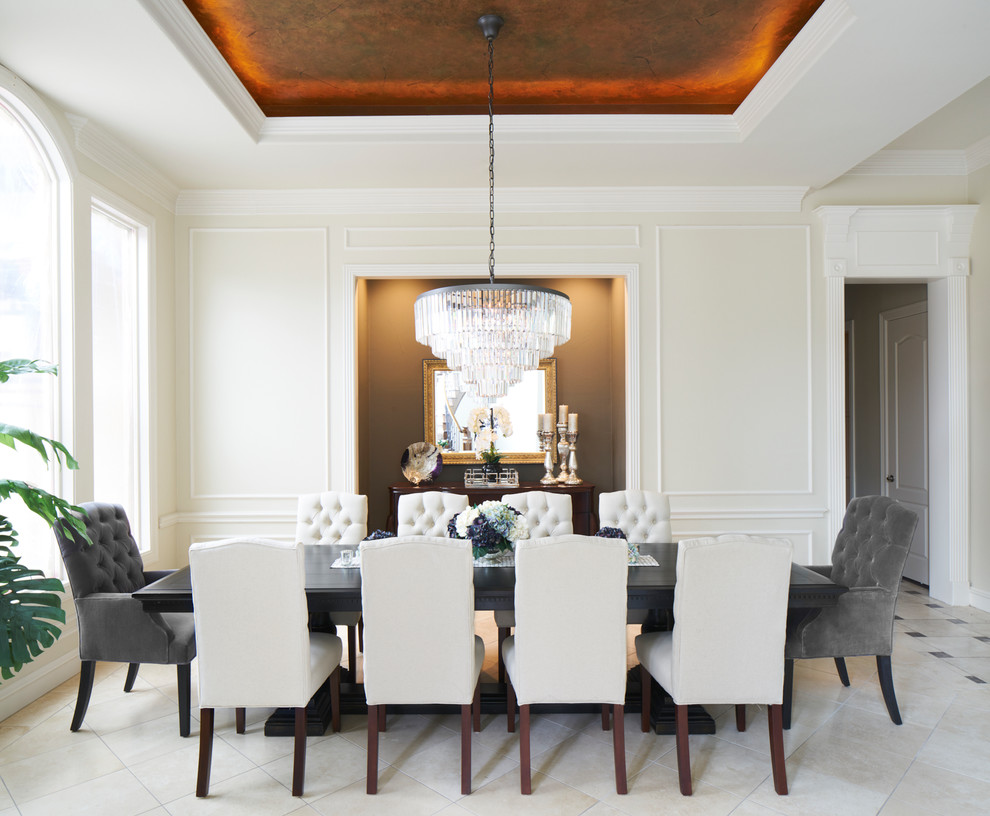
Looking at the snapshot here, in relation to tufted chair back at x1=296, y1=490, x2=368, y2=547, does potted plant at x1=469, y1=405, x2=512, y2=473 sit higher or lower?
higher

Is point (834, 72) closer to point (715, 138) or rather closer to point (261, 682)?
point (715, 138)

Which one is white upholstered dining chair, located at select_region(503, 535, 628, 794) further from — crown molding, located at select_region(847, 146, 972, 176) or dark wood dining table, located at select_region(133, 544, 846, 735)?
crown molding, located at select_region(847, 146, 972, 176)

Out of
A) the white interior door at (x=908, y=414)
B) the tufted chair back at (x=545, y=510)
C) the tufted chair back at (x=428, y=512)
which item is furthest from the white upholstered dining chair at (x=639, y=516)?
the white interior door at (x=908, y=414)

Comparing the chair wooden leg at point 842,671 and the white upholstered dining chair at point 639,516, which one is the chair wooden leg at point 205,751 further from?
the chair wooden leg at point 842,671

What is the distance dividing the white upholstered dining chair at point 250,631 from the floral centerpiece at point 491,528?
32.9 inches

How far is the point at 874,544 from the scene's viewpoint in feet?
10.2

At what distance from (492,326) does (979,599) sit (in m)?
4.12

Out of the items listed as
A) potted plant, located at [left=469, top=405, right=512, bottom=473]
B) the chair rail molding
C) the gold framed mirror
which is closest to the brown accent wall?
the gold framed mirror

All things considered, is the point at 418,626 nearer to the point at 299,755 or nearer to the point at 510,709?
the point at 299,755

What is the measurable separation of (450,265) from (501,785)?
3329 millimetres

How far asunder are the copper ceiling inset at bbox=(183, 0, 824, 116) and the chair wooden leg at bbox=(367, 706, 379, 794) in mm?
3002

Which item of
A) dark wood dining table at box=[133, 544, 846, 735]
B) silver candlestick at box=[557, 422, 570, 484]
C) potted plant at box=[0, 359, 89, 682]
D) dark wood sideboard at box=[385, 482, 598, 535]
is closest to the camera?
potted plant at box=[0, 359, 89, 682]

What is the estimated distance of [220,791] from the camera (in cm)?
239

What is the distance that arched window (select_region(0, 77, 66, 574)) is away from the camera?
125 inches
